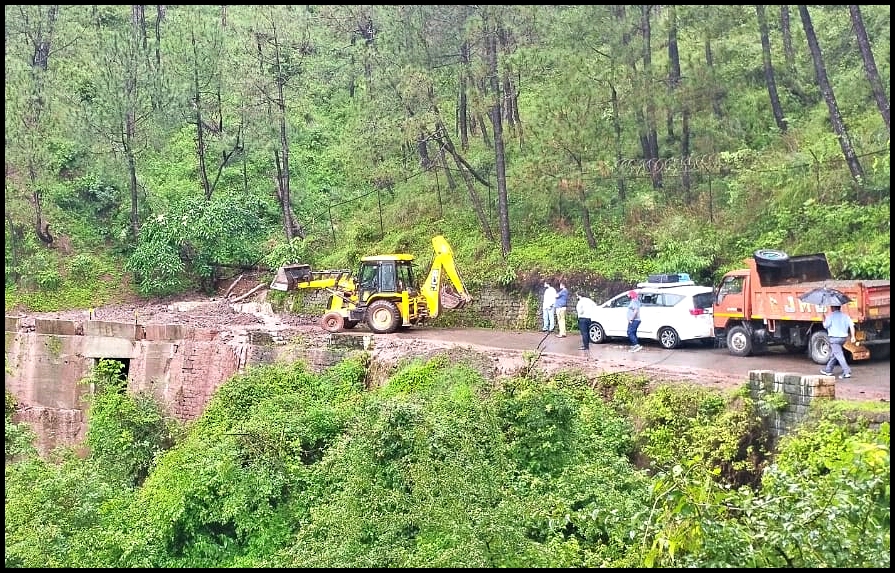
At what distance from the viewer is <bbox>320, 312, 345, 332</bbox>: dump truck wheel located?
62.1 ft

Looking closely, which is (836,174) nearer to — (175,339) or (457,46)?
(457,46)

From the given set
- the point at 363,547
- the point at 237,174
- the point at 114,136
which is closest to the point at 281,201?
the point at 237,174

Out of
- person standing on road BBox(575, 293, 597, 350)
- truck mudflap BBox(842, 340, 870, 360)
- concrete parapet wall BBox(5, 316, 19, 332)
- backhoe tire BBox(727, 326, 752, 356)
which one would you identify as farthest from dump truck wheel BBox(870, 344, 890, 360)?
concrete parapet wall BBox(5, 316, 19, 332)

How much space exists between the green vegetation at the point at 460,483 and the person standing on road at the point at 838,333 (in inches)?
70.4

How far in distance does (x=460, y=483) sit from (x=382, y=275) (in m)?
9.22

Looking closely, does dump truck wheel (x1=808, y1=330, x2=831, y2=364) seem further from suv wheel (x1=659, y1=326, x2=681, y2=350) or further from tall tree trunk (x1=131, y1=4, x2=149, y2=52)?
tall tree trunk (x1=131, y1=4, x2=149, y2=52)

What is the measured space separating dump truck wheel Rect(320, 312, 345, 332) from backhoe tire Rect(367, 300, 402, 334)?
35.7 inches

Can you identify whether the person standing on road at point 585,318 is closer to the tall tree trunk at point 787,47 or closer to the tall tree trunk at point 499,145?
the tall tree trunk at point 499,145

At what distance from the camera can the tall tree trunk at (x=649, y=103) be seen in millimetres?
19328

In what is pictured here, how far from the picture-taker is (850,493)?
21.1 feet

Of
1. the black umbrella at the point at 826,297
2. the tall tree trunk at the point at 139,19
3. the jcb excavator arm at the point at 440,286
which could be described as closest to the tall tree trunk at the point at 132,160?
the tall tree trunk at the point at 139,19

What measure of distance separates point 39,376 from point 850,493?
18.1m

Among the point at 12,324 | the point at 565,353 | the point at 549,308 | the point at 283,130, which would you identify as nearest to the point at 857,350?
the point at 565,353

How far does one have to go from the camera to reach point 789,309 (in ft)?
42.7
